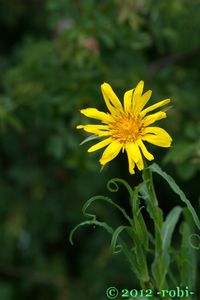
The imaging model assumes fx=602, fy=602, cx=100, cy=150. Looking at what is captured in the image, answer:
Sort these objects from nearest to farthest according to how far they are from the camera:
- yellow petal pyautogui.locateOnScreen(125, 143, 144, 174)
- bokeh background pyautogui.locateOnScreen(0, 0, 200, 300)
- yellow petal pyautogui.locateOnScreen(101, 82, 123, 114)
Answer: yellow petal pyautogui.locateOnScreen(125, 143, 144, 174) < yellow petal pyautogui.locateOnScreen(101, 82, 123, 114) < bokeh background pyautogui.locateOnScreen(0, 0, 200, 300)

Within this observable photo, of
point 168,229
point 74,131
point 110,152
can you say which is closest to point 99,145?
point 110,152

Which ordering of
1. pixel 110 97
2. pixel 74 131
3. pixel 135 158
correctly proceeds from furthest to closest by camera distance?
pixel 74 131 < pixel 110 97 < pixel 135 158

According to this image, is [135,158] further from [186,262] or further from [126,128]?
[186,262]

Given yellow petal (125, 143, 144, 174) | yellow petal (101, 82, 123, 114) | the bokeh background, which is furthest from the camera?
the bokeh background

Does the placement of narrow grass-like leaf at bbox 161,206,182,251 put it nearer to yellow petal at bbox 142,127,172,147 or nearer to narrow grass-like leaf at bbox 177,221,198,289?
narrow grass-like leaf at bbox 177,221,198,289

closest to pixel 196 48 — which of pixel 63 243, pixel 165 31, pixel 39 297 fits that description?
pixel 165 31

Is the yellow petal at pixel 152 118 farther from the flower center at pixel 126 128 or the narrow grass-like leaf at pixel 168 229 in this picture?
the narrow grass-like leaf at pixel 168 229

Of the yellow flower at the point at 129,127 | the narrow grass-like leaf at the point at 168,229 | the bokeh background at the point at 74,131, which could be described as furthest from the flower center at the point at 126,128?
the bokeh background at the point at 74,131

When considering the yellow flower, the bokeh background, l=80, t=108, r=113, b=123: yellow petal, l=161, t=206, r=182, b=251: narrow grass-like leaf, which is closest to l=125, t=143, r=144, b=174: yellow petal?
the yellow flower
